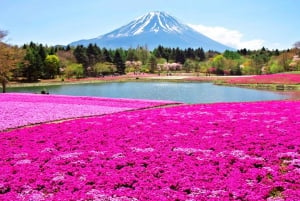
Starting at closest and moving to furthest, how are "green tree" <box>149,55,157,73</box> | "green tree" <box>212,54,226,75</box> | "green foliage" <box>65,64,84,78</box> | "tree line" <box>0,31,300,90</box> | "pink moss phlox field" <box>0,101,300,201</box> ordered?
"pink moss phlox field" <box>0,101,300,201</box>
"tree line" <box>0,31,300,90</box>
"green foliage" <box>65,64,84,78</box>
"green tree" <box>212,54,226,75</box>
"green tree" <box>149,55,157,73</box>

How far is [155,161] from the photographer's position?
1278 cm

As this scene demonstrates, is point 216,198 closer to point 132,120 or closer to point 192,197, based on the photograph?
point 192,197

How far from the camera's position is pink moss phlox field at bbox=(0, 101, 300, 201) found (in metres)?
9.96

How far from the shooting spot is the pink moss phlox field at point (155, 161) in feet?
32.7

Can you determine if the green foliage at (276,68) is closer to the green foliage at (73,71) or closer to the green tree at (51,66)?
the green foliage at (73,71)

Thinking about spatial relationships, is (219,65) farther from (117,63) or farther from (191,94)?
(191,94)

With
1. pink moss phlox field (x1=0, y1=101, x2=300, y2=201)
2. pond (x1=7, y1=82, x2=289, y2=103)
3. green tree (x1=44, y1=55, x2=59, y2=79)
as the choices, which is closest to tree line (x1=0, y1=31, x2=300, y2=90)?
green tree (x1=44, y1=55, x2=59, y2=79)

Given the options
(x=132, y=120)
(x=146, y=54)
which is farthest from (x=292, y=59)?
(x=132, y=120)

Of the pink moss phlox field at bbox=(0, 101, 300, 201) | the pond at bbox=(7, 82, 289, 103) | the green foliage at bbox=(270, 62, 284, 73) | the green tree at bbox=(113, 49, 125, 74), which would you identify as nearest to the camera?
the pink moss phlox field at bbox=(0, 101, 300, 201)

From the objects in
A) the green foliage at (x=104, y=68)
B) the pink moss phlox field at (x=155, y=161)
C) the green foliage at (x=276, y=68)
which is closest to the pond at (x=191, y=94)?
the pink moss phlox field at (x=155, y=161)

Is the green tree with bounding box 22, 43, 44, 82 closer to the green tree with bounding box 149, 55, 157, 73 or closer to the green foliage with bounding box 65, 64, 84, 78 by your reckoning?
the green foliage with bounding box 65, 64, 84, 78

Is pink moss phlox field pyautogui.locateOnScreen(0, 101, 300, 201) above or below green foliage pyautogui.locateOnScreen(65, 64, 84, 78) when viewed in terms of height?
below

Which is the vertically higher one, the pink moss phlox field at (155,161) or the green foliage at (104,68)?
the green foliage at (104,68)

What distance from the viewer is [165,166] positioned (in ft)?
39.9
